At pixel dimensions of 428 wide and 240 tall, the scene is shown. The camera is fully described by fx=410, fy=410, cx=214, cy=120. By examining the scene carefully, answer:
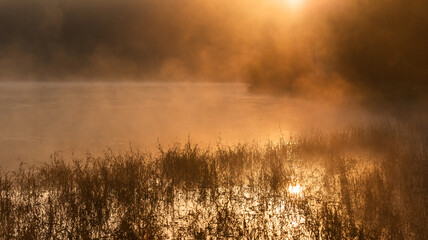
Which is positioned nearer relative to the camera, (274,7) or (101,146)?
(101,146)

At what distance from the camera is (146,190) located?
26.6 ft

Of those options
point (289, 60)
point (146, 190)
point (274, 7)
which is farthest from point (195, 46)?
point (146, 190)

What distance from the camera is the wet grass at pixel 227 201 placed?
6.09 metres

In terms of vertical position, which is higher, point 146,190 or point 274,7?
point 274,7

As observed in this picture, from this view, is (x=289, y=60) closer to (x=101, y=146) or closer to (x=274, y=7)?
(x=274, y=7)

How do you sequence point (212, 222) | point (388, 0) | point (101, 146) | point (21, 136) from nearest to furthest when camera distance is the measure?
point (212, 222) → point (101, 146) → point (21, 136) → point (388, 0)

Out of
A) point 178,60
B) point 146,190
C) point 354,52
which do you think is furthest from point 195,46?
point 146,190

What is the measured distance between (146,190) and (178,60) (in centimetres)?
16910

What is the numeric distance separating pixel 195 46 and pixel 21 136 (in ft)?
516

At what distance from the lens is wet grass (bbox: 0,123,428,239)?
20.0 ft

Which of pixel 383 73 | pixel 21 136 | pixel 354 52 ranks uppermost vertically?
pixel 354 52

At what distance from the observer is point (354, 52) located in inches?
1040

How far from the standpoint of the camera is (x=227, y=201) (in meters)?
6.91

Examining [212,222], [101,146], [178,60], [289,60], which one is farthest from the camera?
[178,60]
